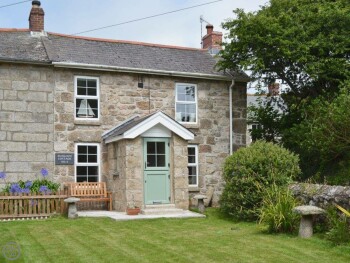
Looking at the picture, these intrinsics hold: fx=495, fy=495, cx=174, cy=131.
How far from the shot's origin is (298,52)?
56.3 ft

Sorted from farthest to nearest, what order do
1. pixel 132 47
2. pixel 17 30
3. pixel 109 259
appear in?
pixel 132 47, pixel 17 30, pixel 109 259

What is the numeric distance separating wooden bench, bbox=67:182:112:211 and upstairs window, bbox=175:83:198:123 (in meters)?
4.05

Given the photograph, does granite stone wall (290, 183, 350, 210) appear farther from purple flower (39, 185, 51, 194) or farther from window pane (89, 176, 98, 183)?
purple flower (39, 185, 51, 194)

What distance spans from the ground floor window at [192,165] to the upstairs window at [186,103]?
3.50 ft

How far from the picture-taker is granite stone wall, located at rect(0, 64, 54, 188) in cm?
1612

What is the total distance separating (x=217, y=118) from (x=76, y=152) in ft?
18.4

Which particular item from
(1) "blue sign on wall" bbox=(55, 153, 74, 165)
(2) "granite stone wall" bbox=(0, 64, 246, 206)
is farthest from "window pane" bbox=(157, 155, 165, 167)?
(1) "blue sign on wall" bbox=(55, 153, 74, 165)

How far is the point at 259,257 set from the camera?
8734mm

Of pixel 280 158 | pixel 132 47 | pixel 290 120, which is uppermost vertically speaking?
pixel 132 47

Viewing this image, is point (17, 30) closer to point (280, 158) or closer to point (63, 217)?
point (63, 217)

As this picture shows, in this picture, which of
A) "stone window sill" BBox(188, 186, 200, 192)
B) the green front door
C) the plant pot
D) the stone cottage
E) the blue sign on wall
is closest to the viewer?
the plant pot

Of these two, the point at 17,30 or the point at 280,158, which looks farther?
the point at 17,30

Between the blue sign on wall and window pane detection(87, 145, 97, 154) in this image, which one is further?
window pane detection(87, 145, 97, 154)

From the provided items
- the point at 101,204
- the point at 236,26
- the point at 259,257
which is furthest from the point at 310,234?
the point at 236,26
